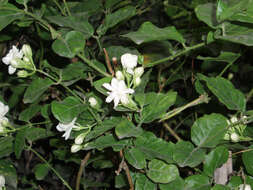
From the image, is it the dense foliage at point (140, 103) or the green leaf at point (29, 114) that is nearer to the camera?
the dense foliage at point (140, 103)

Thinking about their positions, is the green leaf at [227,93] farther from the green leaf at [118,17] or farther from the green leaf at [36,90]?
the green leaf at [36,90]


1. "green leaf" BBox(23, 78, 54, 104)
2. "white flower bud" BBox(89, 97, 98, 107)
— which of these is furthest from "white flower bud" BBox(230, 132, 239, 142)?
"green leaf" BBox(23, 78, 54, 104)

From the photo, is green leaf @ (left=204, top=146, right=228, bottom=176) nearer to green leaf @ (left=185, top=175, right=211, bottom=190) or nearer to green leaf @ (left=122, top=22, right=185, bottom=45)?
green leaf @ (left=185, top=175, right=211, bottom=190)

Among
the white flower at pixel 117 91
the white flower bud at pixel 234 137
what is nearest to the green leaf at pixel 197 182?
the white flower bud at pixel 234 137

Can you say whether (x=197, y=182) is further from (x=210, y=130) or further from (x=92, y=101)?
(x=92, y=101)

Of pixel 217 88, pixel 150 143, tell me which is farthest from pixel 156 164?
pixel 217 88
